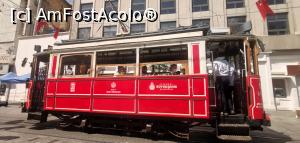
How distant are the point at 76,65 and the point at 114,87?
195 centimetres

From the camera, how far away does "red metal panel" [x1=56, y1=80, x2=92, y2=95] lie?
7.52 m

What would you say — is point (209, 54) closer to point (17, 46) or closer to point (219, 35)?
point (219, 35)

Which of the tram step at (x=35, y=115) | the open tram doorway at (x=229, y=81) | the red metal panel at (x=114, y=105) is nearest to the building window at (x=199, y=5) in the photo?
the open tram doorway at (x=229, y=81)

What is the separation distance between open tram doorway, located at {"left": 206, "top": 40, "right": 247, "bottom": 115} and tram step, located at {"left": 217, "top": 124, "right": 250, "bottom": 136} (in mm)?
553

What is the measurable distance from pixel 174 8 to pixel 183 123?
17.7m

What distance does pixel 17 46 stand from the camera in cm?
2478

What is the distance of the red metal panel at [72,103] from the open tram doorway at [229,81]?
14.4 feet

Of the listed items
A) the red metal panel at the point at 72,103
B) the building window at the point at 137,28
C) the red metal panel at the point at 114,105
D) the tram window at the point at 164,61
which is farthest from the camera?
the building window at the point at 137,28

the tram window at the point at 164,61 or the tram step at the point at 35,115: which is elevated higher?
the tram window at the point at 164,61

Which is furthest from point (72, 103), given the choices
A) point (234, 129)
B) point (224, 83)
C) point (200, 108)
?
point (234, 129)

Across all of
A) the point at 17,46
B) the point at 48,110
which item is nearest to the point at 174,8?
the point at 48,110

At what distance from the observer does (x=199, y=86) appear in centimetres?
614

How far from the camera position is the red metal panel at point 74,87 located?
7.52 metres

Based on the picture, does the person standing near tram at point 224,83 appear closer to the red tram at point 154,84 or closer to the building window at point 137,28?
the red tram at point 154,84
